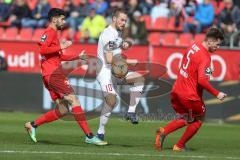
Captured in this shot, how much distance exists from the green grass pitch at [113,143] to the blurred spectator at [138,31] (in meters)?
5.75

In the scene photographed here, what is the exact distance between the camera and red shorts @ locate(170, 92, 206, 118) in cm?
1323

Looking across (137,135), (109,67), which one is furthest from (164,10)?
(109,67)

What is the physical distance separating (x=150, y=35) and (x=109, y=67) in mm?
11880

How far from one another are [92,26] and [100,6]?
1233 millimetres

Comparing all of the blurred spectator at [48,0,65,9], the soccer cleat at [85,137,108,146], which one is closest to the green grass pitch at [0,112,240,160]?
the soccer cleat at [85,137,108,146]

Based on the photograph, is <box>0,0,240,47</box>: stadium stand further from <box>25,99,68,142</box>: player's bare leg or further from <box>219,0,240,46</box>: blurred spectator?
<box>25,99,68,142</box>: player's bare leg

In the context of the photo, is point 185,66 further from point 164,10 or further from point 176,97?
point 164,10

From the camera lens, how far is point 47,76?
556 inches

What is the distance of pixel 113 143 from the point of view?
48.1 feet

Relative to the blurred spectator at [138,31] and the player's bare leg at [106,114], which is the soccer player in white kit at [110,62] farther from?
the blurred spectator at [138,31]

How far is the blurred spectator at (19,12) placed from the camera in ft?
92.2

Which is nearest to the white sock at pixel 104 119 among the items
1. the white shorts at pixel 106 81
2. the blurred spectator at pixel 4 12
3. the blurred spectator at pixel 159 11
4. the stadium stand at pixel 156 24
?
the white shorts at pixel 106 81

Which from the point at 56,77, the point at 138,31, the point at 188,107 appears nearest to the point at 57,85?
the point at 56,77

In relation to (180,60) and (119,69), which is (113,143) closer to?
(119,69)
